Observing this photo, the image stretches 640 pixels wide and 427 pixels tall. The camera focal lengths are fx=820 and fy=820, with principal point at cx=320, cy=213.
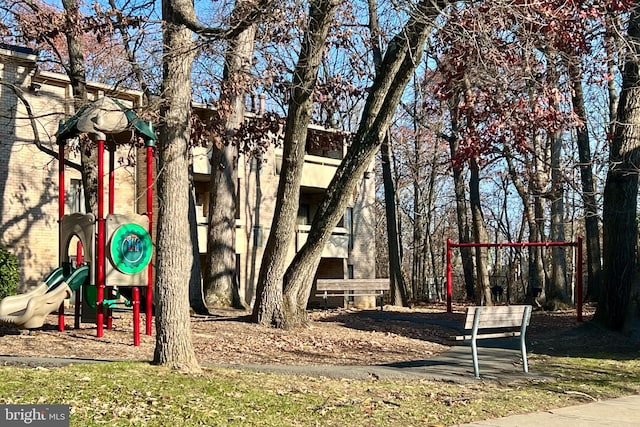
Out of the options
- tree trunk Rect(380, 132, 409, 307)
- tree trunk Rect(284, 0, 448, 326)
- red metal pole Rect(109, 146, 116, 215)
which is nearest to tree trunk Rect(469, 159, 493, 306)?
tree trunk Rect(380, 132, 409, 307)

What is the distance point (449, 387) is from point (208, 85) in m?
7.64

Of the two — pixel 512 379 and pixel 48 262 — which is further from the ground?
pixel 48 262

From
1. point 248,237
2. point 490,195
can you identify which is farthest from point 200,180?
point 490,195

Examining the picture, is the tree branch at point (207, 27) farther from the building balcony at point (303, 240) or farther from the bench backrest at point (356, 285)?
the building balcony at point (303, 240)

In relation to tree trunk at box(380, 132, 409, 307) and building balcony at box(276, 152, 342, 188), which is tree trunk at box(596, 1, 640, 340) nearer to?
tree trunk at box(380, 132, 409, 307)

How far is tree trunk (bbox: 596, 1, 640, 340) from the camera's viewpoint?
17.4 meters

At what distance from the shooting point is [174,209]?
9.89 metres

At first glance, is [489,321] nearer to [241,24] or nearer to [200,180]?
[241,24]

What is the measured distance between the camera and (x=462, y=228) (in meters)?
43.4

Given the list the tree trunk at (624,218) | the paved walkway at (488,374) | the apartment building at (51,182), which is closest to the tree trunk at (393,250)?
the apartment building at (51,182)

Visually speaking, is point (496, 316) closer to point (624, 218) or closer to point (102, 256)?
point (102, 256)

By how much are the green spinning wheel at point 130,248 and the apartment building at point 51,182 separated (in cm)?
581

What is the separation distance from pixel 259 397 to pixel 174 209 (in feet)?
8.88

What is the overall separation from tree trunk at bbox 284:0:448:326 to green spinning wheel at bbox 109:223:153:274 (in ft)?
10.9
